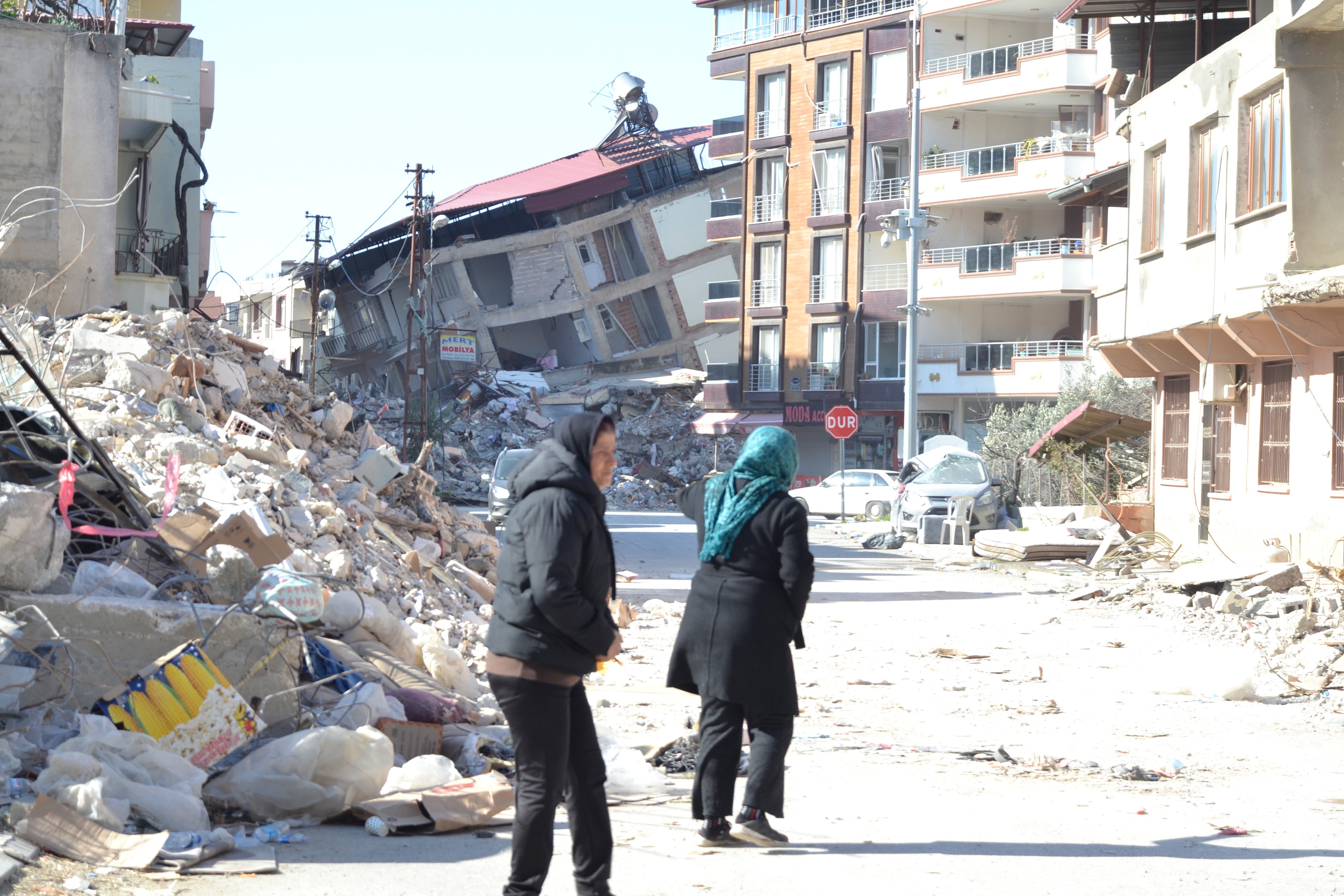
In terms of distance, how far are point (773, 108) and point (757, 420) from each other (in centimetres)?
1185

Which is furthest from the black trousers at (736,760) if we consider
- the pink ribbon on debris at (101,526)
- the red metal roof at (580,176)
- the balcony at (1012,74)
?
the red metal roof at (580,176)

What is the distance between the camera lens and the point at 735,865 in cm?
548

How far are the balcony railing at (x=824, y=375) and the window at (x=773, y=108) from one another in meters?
8.79

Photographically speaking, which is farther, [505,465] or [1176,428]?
[505,465]

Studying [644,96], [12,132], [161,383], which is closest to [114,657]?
[161,383]

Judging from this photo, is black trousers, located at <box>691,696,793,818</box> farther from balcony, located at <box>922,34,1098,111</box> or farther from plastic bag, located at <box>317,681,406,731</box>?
balcony, located at <box>922,34,1098,111</box>

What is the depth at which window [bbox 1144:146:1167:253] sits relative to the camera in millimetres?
20516

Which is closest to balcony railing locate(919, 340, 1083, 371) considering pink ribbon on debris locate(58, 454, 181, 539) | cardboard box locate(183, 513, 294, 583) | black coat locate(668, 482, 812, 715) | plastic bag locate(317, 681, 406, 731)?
cardboard box locate(183, 513, 294, 583)

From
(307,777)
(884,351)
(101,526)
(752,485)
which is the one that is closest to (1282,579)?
(752,485)

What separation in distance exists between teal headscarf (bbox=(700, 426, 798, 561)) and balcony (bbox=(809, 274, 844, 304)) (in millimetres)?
42657

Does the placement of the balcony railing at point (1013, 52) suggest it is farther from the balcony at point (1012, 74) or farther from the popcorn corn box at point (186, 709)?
the popcorn corn box at point (186, 709)

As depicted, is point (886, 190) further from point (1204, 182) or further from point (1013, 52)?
point (1204, 182)

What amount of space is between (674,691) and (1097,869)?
4.65 m

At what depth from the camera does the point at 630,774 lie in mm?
6699
